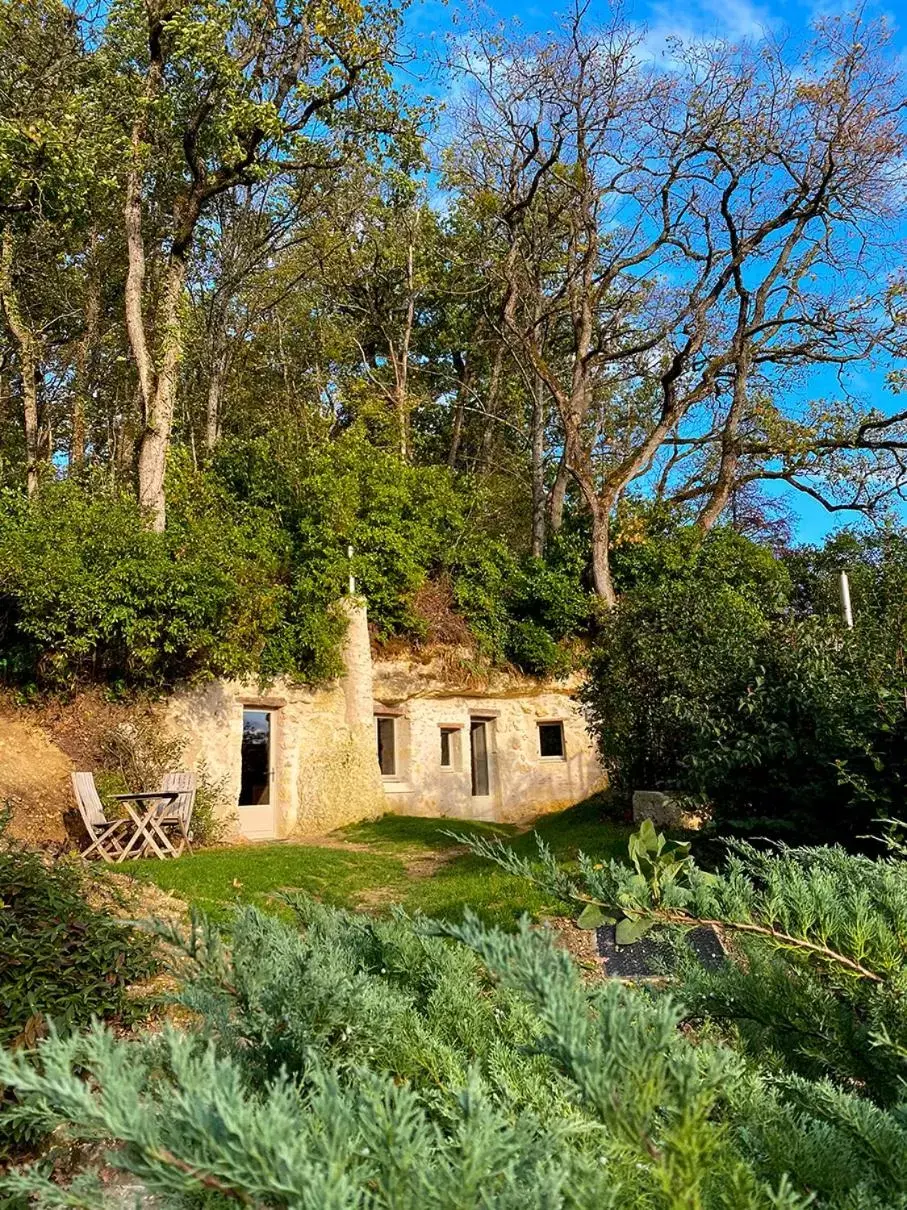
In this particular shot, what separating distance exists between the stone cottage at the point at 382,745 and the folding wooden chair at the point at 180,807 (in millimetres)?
1332

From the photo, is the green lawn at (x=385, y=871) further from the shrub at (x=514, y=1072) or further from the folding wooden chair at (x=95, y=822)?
the shrub at (x=514, y=1072)

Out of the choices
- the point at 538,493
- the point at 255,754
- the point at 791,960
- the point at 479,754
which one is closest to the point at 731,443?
the point at 538,493

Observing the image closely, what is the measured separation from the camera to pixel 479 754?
16.4m

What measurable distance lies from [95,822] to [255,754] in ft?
14.4

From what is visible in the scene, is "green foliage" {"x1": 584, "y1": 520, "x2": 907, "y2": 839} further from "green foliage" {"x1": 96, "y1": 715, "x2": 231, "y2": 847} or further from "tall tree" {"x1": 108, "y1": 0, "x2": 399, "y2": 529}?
"tall tree" {"x1": 108, "y1": 0, "x2": 399, "y2": 529}

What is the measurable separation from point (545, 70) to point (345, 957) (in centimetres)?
1820

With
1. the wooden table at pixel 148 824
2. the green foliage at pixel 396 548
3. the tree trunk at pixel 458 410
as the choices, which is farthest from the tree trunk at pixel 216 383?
the wooden table at pixel 148 824

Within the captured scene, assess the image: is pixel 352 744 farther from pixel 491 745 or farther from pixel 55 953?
pixel 55 953

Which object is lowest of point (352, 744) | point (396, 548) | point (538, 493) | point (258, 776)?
point (258, 776)

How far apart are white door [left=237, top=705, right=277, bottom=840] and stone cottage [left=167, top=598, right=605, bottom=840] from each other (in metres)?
0.02

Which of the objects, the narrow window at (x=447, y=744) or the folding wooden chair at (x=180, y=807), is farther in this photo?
the narrow window at (x=447, y=744)

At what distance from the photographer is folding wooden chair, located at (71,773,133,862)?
9.83 metres

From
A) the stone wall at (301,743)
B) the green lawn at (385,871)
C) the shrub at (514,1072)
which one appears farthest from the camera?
the stone wall at (301,743)

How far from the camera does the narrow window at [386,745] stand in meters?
15.3
